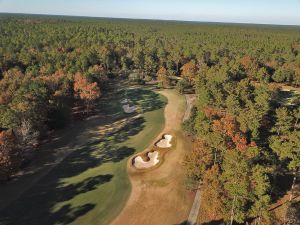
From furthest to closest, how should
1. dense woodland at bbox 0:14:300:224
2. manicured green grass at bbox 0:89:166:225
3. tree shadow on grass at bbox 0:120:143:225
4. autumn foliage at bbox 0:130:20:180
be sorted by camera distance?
autumn foliage at bbox 0:130:20:180 → manicured green grass at bbox 0:89:166:225 → tree shadow on grass at bbox 0:120:143:225 → dense woodland at bbox 0:14:300:224

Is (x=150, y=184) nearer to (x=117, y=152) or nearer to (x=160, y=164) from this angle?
(x=160, y=164)

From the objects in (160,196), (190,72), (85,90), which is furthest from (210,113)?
(190,72)

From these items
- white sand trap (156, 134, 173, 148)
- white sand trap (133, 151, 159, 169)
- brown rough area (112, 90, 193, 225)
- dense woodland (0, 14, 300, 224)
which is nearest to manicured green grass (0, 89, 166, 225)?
brown rough area (112, 90, 193, 225)

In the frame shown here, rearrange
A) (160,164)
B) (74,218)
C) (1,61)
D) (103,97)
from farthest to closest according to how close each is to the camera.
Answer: (1,61)
(103,97)
(160,164)
(74,218)

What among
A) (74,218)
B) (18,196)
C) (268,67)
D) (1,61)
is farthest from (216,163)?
(1,61)

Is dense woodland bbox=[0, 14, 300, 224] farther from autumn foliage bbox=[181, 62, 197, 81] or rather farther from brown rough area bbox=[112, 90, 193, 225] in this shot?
brown rough area bbox=[112, 90, 193, 225]

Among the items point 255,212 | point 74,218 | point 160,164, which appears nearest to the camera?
point 255,212
